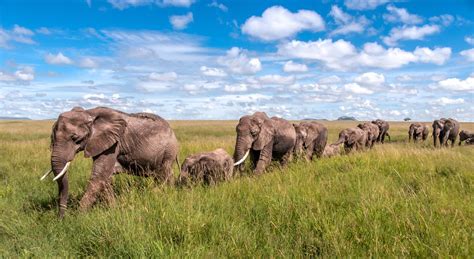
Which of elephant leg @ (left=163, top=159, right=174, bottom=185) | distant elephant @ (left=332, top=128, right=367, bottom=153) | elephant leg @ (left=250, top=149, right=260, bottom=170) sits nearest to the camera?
elephant leg @ (left=163, top=159, right=174, bottom=185)

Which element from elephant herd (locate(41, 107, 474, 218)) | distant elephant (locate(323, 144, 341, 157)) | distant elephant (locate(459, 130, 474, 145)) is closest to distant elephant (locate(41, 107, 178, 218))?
elephant herd (locate(41, 107, 474, 218))

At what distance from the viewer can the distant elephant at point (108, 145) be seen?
6.91 meters

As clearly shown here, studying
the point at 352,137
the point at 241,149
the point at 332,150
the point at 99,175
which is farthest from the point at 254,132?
the point at 352,137

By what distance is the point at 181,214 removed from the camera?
18.4 feet

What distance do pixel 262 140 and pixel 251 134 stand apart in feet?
1.33

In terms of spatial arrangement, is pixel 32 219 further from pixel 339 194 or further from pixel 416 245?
pixel 416 245

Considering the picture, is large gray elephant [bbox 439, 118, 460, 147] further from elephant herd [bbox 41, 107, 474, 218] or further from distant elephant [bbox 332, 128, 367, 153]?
elephant herd [bbox 41, 107, 474, 218]

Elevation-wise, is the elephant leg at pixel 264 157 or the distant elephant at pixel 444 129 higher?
the distant elephant at pixel 444 129

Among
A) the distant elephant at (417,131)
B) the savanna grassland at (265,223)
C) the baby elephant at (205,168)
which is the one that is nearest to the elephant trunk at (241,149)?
the baby elephant at (205,168)

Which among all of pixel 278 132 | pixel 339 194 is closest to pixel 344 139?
pixel 278 132

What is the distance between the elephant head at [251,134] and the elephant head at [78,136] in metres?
3.89

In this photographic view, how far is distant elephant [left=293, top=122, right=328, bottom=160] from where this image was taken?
14828 millimetres

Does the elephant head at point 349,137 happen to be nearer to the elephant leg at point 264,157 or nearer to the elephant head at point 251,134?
the elephant leg at point 264,157

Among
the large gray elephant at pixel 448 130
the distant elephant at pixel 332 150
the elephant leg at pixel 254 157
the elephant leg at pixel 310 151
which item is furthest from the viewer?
the large gray elephant at pixel 448 130
